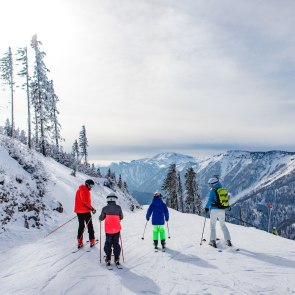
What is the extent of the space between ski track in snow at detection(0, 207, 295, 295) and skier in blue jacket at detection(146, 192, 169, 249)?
54 centimetres

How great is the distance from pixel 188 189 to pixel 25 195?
48.8 meters

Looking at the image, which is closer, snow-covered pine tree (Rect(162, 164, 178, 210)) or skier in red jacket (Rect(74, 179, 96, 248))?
skier in red jacket (Rect(74, 179, 96, 248))

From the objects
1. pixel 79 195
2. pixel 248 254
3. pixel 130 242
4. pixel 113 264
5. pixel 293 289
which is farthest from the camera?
pixel 130 242

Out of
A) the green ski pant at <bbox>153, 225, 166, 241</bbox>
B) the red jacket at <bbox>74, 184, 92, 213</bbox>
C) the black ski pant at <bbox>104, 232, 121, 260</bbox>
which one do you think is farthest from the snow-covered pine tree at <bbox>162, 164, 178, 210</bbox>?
the black ski pant at <bbox>104, 232, 121, 260</bbox>

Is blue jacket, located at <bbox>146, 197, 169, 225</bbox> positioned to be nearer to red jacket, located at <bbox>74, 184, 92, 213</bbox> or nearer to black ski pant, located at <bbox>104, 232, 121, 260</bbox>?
red jacket, located at <bbox>74, 184, 92, 213</bbox>

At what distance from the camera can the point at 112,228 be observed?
9930 mm

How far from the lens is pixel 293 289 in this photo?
7.42m

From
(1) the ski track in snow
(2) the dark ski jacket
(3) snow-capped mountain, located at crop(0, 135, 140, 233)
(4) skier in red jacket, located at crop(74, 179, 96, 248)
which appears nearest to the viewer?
(1) the ski track in snow

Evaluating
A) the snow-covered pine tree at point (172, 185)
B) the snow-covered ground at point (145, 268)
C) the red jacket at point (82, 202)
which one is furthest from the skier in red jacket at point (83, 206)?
the snow-covered pine tree at point (172, 185)

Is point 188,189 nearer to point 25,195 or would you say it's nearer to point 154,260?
point 25,195

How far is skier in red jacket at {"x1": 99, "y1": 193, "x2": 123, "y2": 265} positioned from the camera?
967 cm

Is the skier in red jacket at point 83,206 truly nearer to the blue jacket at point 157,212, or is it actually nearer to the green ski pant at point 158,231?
the blue jacket at point 157,212

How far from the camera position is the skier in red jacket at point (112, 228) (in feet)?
31.7

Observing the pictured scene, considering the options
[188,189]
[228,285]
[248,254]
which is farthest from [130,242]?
[188,189]
